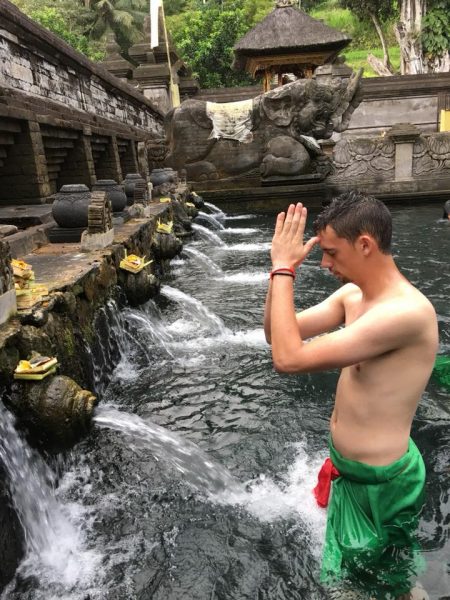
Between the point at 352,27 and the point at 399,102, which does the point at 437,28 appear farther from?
the point at 352,27

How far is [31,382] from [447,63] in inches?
1153

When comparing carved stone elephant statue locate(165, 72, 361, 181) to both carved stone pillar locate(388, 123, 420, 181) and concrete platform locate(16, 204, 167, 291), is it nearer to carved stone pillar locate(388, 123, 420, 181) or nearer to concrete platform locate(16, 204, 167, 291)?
carved stone pillar locate(388, 123, 420, 181)

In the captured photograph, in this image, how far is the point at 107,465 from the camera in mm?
3451

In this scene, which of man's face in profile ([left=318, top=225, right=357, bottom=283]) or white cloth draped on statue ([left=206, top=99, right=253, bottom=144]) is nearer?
man's face in profile ([left=318, top=225, right=357, bottom=283])

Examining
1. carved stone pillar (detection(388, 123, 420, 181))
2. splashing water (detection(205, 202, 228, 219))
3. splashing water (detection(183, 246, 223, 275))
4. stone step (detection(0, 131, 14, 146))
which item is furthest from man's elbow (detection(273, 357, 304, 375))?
carved stone pillar (detection(388, 123, 420, 181))

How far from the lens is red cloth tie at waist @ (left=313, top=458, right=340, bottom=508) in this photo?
241cm

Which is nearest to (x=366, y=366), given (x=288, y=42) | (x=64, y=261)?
(x=64, y=261)

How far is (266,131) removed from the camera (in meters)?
16.2

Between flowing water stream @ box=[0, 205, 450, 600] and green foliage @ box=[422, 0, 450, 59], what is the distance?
24556mm

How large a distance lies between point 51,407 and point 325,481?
1.62m

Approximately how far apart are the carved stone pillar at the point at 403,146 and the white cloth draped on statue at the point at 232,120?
176 inches

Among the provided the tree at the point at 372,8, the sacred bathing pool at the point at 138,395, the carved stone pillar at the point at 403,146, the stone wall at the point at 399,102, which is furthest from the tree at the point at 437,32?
the sacred bathing pool at the point at 138,395

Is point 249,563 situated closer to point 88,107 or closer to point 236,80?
point 88,107

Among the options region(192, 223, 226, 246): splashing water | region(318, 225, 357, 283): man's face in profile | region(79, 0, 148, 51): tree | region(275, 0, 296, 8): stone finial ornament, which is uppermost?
region(79, 0, 148, 51): tree
